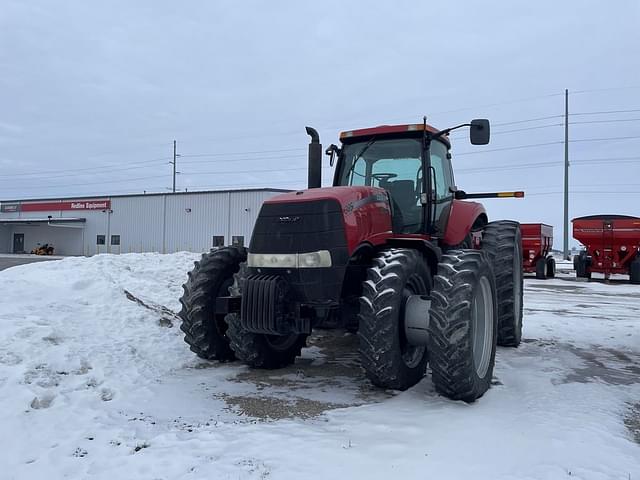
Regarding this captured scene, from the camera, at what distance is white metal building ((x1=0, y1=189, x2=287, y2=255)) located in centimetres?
3644

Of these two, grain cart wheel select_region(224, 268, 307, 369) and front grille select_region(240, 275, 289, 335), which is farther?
grain cart wheel select_region(224, 268, 307, 369)

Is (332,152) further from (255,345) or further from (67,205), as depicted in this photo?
(67,205)

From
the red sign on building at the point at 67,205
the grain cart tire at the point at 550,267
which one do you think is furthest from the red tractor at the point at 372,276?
the red sign on building at the point at 67,205

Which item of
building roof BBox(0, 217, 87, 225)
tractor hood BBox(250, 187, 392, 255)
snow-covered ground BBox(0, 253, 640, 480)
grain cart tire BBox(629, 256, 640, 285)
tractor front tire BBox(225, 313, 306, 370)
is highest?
building roof BBox(0, 217, 87, 225)

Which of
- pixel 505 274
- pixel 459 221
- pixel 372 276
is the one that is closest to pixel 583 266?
pixel 505 274

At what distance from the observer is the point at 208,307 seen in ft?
20.4

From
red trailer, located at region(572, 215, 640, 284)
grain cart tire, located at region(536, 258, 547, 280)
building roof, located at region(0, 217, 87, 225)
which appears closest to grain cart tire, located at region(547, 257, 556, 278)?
grain cart tire, located at region(536, 258, 547, 280)

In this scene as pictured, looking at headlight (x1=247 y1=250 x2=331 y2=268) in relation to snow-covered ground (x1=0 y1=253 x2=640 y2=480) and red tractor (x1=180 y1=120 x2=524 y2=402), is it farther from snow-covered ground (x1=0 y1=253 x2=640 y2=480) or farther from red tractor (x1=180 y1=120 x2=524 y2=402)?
snow-covered ground (x1=0 y1=253 x2=640 y2=480)

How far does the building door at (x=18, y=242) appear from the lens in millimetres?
52594

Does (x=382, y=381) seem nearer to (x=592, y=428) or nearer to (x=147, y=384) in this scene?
(x=592, y=428)

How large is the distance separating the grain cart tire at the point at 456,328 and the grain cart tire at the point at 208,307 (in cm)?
260

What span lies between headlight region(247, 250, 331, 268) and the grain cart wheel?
0.26 meters

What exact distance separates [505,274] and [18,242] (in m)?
55.4

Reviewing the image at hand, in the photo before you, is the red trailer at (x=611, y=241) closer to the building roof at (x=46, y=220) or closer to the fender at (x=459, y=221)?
the fender at (x=459, y=221)
